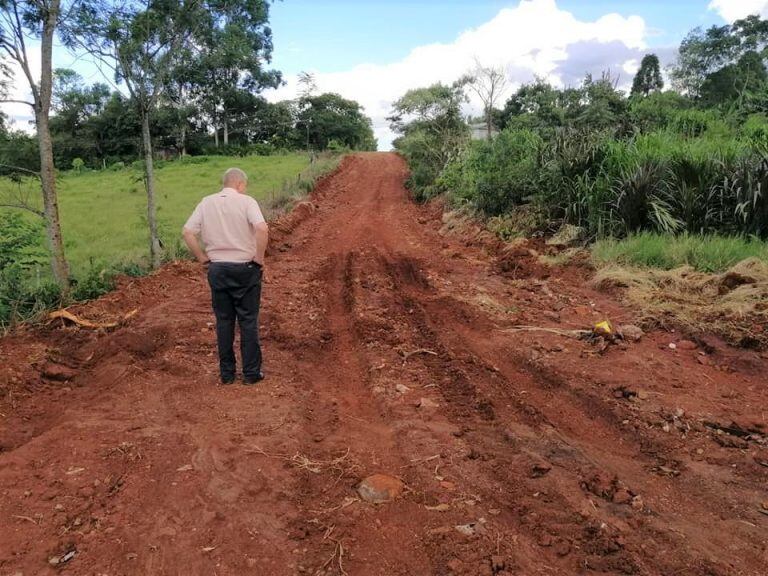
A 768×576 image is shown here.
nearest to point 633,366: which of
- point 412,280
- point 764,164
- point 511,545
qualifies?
point 511,545

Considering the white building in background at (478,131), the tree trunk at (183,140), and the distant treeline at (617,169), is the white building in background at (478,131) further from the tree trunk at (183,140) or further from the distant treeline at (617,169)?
the tree trunk at (183,140)

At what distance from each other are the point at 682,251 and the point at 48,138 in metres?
8.51

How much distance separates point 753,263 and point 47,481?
719cm

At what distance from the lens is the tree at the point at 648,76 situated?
143 feet

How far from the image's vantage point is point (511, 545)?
102 inches

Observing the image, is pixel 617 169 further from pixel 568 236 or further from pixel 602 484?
pixel 602 484

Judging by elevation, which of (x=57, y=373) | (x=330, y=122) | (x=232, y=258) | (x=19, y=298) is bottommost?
(x=57, y=373)

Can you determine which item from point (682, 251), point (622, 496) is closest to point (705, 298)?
point (682, 251)

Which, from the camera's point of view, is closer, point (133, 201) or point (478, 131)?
point (133, 201)

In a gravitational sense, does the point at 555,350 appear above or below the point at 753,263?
below

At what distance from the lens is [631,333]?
5473 millimetres

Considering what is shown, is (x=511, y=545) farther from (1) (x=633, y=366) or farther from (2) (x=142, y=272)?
(2) (x=142, y=272)

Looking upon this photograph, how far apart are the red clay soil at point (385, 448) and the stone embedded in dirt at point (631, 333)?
0.18 metres

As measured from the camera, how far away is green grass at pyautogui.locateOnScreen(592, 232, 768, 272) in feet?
22.5
